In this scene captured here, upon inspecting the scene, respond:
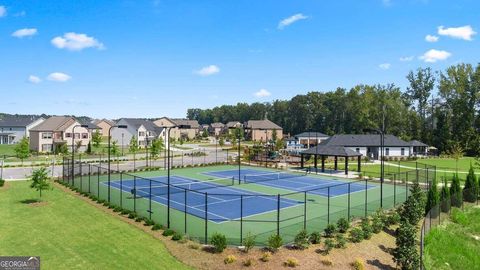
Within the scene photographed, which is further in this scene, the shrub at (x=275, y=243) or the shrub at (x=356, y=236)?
the shrub at (x=356, y=236)

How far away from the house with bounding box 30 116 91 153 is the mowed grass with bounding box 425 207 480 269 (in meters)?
64.2

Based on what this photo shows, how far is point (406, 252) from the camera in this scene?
16156 mm

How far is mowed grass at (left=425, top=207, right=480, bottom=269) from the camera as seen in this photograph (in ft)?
61.5

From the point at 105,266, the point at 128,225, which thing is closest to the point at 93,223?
the point at 128,225

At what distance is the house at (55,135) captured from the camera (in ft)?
238

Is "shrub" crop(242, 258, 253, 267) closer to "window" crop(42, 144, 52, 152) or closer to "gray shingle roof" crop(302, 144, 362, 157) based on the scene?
"gray shingle roof" crop(302, 144, 362, 157)

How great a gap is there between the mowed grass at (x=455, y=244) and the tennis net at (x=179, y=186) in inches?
760

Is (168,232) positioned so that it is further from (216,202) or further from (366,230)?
(366,230)

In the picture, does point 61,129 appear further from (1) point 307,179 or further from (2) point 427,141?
(2) point 427,141

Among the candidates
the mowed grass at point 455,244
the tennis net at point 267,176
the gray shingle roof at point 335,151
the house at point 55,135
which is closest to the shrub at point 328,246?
the mowed grass at point 455,244

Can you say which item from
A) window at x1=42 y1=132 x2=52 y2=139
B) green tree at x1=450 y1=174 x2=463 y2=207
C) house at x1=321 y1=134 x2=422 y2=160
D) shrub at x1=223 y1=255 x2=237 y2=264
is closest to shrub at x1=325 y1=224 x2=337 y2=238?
shrub at x1=223 y1=255 x2=237 y2=264

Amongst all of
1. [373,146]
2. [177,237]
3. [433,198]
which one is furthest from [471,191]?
[373,146]

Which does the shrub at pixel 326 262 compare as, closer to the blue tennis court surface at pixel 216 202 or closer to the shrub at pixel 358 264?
the shrub at pixel 358 264

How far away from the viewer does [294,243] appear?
59.4 feet
